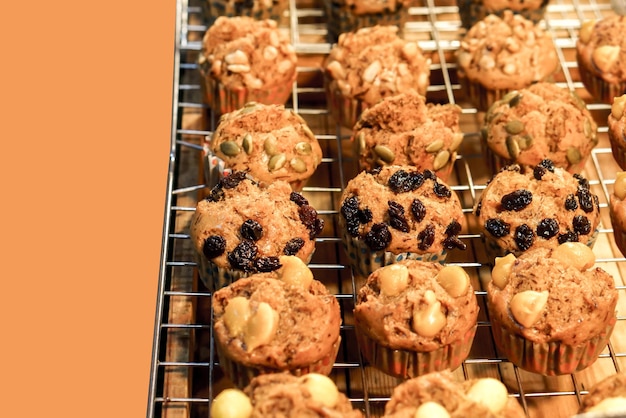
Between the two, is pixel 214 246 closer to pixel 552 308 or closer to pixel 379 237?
pixel 379 237

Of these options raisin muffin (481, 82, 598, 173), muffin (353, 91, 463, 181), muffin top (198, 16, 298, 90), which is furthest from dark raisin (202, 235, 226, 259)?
raisin muffin (481, 82, 598, 173)

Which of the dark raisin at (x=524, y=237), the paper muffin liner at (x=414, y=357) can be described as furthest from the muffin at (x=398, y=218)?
the paper muffin liner at (x=414, y=357)

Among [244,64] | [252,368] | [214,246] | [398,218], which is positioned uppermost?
[244,64]

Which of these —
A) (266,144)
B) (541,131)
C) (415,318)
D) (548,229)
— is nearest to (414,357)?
(415,318)

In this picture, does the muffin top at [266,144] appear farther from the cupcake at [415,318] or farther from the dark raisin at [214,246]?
the cupcake at [415,318]

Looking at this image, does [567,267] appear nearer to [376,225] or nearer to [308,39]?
[376,225]

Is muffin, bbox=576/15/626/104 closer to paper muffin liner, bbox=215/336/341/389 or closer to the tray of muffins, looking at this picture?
the tray of muffins

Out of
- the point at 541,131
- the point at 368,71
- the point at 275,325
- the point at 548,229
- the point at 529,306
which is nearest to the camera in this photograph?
the point at 275,325
